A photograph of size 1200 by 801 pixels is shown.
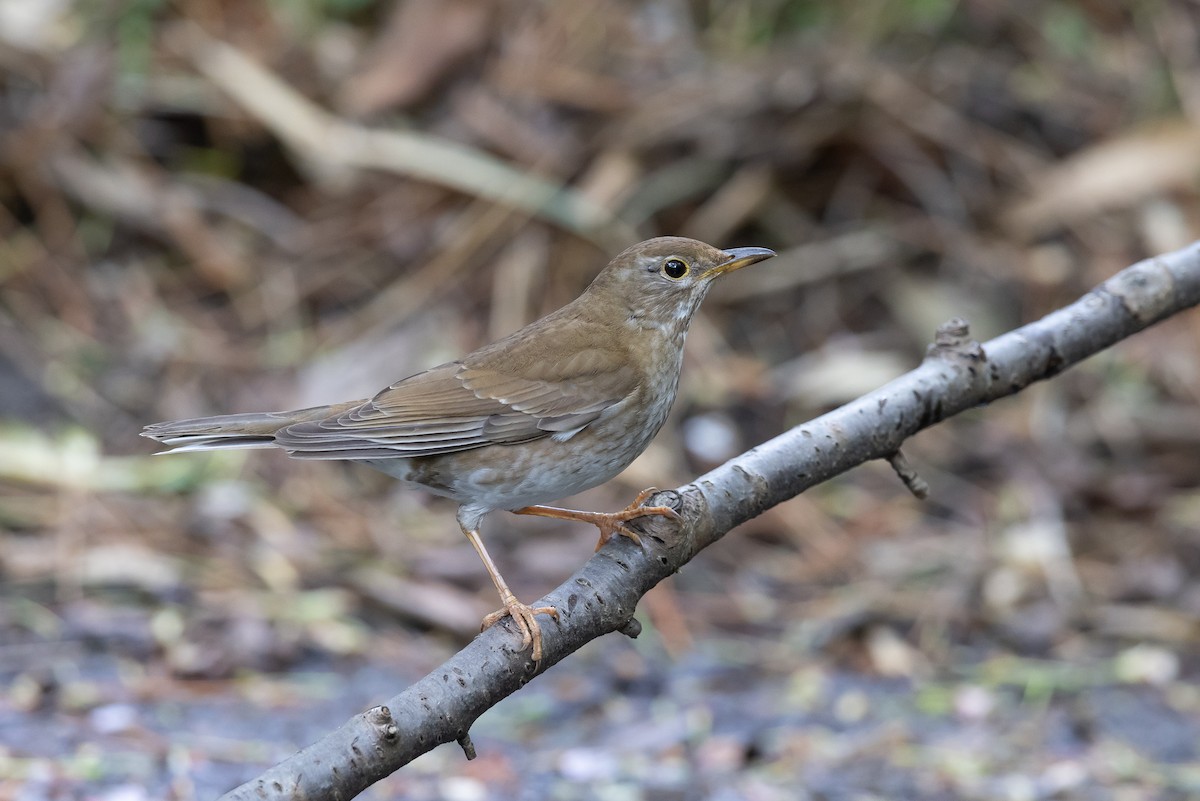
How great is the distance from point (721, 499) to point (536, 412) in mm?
799

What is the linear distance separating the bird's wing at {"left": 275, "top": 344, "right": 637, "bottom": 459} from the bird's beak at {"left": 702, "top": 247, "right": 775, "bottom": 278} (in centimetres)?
39

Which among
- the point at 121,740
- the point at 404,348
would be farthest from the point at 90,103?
the point at 121,740

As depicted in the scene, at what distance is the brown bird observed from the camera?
3719mm

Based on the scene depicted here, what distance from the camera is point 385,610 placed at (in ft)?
18.9

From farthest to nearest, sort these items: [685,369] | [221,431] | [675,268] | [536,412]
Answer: [685,369]
[675,268]
[536,412]
[221,431]

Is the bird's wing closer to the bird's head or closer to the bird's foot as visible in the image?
the bird's head

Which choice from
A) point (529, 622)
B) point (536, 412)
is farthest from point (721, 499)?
point (536, 412)

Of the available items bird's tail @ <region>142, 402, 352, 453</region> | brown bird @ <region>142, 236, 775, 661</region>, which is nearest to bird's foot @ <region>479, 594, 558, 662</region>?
brown bird @ <region>142, 236, 775, 661</region>

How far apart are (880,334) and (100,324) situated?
4.11 m

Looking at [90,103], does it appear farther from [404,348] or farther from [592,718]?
[592,718]

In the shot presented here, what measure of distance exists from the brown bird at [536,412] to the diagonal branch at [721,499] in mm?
359

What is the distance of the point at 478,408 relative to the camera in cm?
394

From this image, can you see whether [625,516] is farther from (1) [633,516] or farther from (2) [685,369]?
(2) [685,369]

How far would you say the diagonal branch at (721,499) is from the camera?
101 inches
